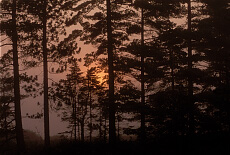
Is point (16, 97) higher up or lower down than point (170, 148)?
higher up

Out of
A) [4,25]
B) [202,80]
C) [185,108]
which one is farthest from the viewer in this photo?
[202,80]

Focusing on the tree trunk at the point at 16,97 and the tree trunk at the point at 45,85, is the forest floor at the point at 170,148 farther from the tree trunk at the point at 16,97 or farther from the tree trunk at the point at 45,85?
the tree trunk at the point at 45,85

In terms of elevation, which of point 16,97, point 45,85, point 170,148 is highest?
point 45,85

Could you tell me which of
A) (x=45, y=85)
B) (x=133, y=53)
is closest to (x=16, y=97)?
(x=45, y=85)

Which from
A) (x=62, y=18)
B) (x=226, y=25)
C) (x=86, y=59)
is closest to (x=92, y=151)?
(x=86, y=59)

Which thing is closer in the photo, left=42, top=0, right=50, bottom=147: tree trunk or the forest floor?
the forest floor

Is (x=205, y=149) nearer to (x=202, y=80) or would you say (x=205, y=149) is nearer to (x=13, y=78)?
(x=202, y=80)

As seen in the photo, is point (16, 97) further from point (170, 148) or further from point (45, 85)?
point (170, 148)

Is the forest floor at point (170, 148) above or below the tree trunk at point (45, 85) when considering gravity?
below

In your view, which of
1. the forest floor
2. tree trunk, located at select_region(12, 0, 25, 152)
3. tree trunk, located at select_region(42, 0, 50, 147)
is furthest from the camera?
tree trunk, located at select_region(42, 0, 50, 147)

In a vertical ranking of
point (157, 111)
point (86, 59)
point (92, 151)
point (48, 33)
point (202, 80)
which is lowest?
point (92, 151)

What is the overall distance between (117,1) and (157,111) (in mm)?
8022

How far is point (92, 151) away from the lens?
11.8m

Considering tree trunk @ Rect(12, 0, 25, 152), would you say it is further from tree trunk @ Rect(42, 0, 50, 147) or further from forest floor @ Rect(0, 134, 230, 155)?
forest floor @ Rect(0, 134, 230, 155)
